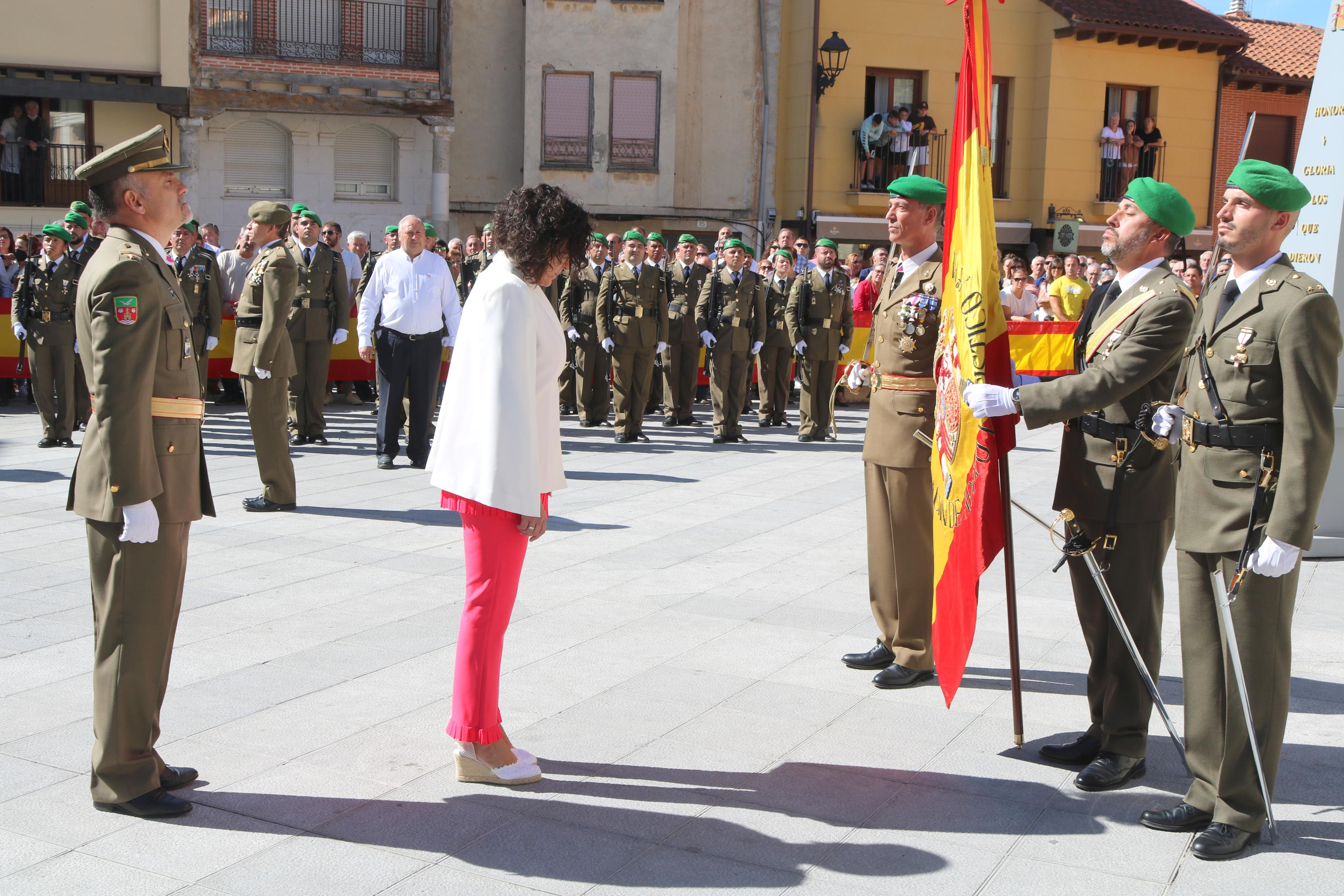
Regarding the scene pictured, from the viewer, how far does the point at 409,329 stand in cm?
1055

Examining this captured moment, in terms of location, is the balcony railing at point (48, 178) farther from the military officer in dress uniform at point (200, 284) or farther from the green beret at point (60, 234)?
the green beret at point (60, 234)

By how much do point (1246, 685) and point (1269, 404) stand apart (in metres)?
0.86

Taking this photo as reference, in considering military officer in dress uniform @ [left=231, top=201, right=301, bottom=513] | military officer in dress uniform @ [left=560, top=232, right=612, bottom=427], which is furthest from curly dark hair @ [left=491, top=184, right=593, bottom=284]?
military officer in dress uniform @ [left=560, top=232, right=612, bottom=427]

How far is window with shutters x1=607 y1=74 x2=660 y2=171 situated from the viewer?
2591cm

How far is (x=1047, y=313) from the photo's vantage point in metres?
18.1

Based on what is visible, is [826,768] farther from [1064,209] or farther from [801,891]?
[1064,209]

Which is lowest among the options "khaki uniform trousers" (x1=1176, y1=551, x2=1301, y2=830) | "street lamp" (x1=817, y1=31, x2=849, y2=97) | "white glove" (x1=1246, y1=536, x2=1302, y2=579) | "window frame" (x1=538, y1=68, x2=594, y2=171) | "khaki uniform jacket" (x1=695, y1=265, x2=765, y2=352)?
"khaki uniform trousers" (x1=1176, y1=551, x2=1301, y2=830)

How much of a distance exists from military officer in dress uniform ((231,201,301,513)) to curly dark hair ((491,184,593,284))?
4893mm

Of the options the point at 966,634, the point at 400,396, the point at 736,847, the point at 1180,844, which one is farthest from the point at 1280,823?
the point at 400,396

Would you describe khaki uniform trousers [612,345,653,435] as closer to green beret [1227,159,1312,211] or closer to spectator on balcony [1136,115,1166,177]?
green beret [1227,159,1312,211]

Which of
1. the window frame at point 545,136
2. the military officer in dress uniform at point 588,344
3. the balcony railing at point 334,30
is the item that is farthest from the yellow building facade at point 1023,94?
the military officer in dress uniform at point 588,344

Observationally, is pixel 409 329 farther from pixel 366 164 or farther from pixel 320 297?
pixel 366 164

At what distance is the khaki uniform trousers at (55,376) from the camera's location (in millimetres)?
11352

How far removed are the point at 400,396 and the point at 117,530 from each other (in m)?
6.91
